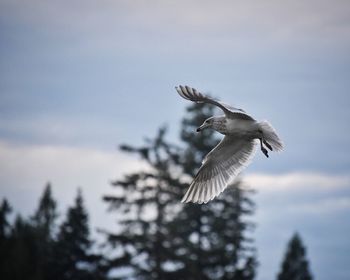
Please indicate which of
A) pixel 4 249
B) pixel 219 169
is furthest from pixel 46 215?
pixel 219 169

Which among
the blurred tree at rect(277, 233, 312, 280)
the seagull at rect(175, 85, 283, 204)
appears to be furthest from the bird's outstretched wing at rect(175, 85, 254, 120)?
the blurred tree at rect(277, 233, 312, 280)

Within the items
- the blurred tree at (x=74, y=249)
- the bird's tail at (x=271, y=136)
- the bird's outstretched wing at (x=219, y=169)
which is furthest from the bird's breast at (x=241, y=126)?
the blurred tree at (x=74, y=249)

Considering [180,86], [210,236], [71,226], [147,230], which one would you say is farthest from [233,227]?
[180,86]

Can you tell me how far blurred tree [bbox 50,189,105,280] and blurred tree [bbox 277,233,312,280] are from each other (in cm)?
1261

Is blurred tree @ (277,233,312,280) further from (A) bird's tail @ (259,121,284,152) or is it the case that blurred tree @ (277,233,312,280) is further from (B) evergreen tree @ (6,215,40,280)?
(A) bird's tail @ (259,121,284,152)

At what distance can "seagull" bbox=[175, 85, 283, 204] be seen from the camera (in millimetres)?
18984

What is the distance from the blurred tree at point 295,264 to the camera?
52938 millimetres

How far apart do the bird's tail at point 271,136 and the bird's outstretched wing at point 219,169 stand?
1426mm

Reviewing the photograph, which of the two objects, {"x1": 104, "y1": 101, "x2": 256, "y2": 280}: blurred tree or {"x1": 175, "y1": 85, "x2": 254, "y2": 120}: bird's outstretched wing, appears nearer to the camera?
{"x1": 175, "y1": 85, "x2": 254, "y2": 120}: bird's outstretched wing

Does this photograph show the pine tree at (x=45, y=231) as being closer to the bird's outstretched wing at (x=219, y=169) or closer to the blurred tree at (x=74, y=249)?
the blurred tree at (x=74, y=249)

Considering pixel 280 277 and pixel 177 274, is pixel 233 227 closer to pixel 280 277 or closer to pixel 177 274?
pixel 177 274

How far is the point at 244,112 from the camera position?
1873 centimetres

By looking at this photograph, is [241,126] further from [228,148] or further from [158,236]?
[158,236]

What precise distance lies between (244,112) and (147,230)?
76.6 feet
